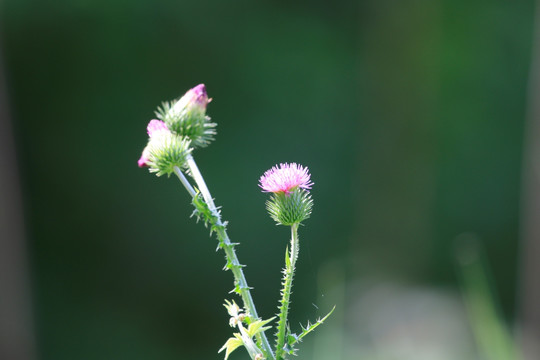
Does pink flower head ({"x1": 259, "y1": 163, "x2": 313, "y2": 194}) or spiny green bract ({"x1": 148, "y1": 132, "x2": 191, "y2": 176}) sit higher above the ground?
spiny green bract ({"x1": 148, "y1": 132, "x2": 191, "y2": 176})

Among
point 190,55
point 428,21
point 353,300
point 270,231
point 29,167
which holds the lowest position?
point 353,300

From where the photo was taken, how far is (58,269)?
21.0 ft

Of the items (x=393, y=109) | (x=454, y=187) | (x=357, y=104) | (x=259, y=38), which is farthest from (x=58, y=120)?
(x=454, y=187)

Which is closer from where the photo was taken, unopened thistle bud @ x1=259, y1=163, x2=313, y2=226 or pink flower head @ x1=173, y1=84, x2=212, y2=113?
unopened thistle bud @ x1=259, y1=163, x2=313, y2=226

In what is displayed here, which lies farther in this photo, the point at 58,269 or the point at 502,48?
the point at 502,48

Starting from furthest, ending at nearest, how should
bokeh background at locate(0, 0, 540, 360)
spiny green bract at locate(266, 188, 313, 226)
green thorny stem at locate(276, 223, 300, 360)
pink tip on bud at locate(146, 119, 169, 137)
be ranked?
bokeh background at locate(0, 0, 540, 360), pink tip on bud at locate(146, 119, 169, 137), spiny green bract at locate(266, 188, 313, 226), green thorny stem at locate(276, 223, 300, 360)

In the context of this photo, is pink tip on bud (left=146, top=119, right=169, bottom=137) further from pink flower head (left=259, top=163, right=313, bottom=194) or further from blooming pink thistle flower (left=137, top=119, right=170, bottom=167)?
pink flower head (left=259, top=163, right=313, bottom=194)

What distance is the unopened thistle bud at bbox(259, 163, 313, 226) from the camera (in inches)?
57.5

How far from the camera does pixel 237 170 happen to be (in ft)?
21.4

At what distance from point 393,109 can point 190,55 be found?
9.04 feet

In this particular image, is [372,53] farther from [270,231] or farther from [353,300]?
A: [353,300]

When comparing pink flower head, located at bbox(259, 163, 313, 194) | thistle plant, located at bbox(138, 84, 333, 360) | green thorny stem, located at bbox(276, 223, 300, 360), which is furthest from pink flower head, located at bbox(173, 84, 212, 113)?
green thorny stem, located at bbox(276, 223, 300, 360)

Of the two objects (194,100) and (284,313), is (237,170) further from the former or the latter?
(284,313)

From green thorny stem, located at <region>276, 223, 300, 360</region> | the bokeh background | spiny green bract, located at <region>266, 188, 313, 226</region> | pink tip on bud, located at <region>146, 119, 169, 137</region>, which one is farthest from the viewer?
the bokeh background
